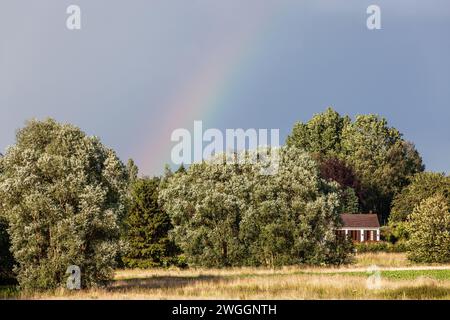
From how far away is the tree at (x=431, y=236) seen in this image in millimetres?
73062

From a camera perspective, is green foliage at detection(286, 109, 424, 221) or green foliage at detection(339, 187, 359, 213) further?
green foliage at detection(286, 109, 424, 221)

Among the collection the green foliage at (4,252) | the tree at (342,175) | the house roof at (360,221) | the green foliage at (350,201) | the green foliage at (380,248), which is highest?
the tree at (342,175)

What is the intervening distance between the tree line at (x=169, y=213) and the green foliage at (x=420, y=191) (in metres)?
0.20

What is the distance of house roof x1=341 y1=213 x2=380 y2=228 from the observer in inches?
4545

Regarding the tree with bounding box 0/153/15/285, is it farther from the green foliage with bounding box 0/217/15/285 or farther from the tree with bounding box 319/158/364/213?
the tree with bounding box 319/158/364/213

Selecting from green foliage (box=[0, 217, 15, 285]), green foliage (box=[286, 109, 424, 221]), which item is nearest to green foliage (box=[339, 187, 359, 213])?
green foliage (box=[286, 109, 424, 221])

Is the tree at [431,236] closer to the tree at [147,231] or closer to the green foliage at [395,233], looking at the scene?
the green foliage at [395,233]

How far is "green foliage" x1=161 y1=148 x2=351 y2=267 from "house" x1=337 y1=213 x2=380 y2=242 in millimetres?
42750

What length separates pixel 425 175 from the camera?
121 meters

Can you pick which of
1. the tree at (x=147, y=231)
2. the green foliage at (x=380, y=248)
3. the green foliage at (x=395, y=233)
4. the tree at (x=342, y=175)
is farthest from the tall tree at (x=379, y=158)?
the tree at (x=147, y=231)

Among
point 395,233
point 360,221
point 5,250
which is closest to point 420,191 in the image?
point 360,221

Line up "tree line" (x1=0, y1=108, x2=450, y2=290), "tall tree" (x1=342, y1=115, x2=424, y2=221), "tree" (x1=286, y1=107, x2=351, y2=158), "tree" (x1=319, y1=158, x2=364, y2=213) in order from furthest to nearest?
1. "tree" (x1=286, y1=107, x2=351, y2=158)
2. "tall tree" (x1=342, y1=115, x2=424, y2=221)
3. "tree" (x1=319, y1=158, x2=364, y2=213)
4. "tree line" (x1=0, y1=108, x2=450, y2=290)
